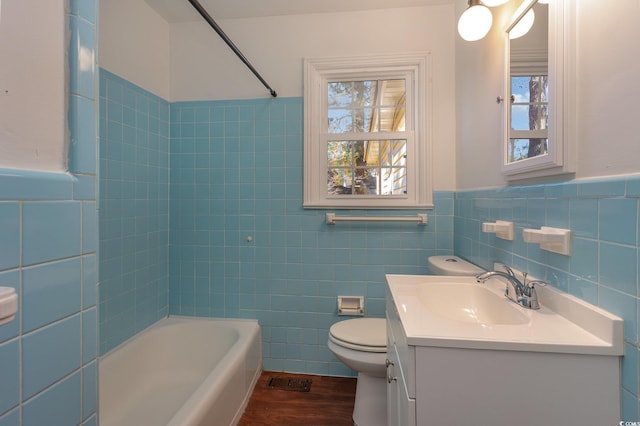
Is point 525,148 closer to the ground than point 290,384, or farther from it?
farther from it

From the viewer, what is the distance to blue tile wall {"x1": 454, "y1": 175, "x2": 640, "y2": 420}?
0.64 m

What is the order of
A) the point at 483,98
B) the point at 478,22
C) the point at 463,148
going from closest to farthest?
the point at 478,22 → the point at 483,98 → the point at 463,148

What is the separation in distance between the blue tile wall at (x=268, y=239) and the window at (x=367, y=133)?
4.6 inches

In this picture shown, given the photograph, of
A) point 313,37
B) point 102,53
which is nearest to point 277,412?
point 102,53

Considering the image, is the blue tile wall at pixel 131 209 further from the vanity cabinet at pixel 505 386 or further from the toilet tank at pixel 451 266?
the toilet tank at pixel 451 266

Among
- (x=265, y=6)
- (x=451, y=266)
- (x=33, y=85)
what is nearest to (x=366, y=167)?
(x=451, y=266)

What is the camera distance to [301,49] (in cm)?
199

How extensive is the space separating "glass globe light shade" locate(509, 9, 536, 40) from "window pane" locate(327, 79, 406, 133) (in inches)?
33.2

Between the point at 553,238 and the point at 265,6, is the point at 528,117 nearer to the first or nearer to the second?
the point at 553,238

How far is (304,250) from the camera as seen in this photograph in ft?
6.53

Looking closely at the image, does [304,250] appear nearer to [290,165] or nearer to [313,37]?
[290,165]

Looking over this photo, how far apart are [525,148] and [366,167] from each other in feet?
3.46

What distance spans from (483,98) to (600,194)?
94 centimetres

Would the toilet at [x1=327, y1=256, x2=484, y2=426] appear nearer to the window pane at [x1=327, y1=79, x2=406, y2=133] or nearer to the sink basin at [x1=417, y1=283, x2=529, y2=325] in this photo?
the sink basin at [x1=417, y1=283, x2=529, y2=325]
